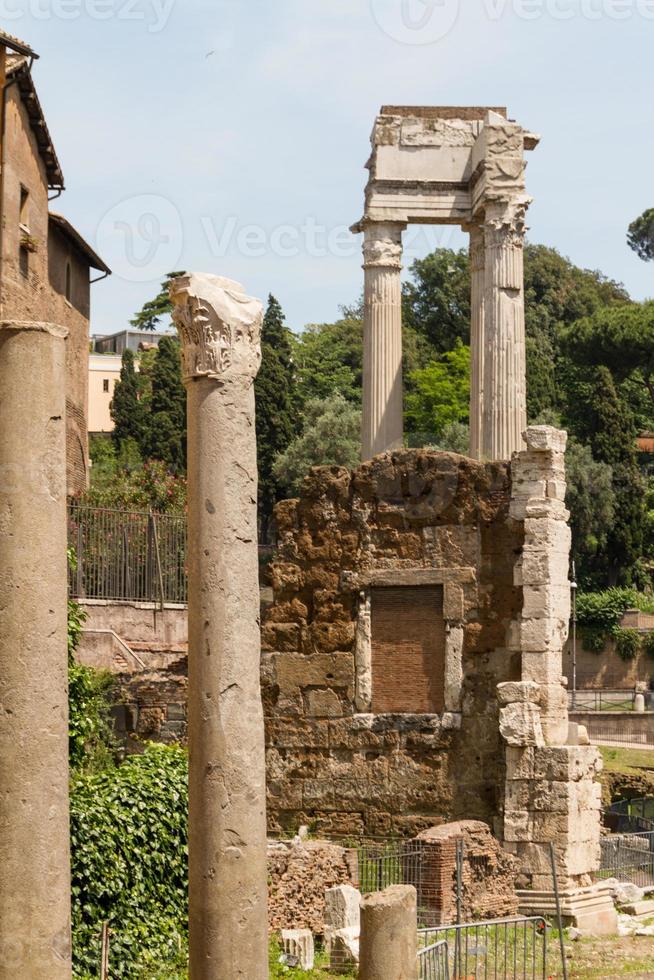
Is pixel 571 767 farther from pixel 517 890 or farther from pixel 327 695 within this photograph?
pixel 327 695

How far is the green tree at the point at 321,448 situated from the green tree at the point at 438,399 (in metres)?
4.54

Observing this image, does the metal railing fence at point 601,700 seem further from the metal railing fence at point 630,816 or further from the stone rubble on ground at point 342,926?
the stone rubble on ground at point 342,926

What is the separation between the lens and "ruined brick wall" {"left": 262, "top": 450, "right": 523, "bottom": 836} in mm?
17297

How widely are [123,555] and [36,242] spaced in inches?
412

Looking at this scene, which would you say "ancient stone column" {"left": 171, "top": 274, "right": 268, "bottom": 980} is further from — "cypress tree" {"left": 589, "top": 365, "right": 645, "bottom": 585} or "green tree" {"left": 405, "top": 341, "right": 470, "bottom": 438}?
"cypress tree" {"left": 589, "top": 365, "right": 645, "bottom": 585}

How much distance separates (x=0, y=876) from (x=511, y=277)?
1000 inches

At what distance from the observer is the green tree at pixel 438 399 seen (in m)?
56.2

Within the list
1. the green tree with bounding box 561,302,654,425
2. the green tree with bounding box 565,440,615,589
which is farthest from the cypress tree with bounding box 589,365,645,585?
the green tree with bounding box 561,302,654,425

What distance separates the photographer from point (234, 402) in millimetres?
8680

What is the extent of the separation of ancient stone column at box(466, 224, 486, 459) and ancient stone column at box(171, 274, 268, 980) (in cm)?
2247

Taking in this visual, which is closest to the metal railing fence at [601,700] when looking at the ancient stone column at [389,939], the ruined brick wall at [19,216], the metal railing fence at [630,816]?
the metal railing fence at [630,816]

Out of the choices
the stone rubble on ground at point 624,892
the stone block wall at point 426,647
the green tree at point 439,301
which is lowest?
the stone rubble on ground at point 624,892

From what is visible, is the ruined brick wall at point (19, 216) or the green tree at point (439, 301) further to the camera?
the green tree at point (439, 301)

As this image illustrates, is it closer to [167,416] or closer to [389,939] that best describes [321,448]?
[167,416]
